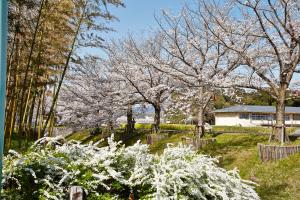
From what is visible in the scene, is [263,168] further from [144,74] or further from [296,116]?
[296,116]

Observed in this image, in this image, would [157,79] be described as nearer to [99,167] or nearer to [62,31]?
[62,31]

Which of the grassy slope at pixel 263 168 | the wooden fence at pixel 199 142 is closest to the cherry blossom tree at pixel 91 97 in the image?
the wooden fence at pixel 199 142

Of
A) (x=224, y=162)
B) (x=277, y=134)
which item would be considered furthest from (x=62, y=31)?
(x=277, y=134)

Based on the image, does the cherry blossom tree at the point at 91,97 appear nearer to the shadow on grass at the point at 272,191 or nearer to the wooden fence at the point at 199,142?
the wooden fence at the point at 199,142

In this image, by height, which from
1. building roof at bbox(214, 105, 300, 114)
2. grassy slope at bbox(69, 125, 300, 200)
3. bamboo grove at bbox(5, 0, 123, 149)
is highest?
bamboo grove at bbox(5, 0, 123, 149)

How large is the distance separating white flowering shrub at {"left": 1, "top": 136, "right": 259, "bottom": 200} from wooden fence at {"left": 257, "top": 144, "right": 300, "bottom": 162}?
716 cm

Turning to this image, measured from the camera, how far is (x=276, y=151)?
10.3 meters

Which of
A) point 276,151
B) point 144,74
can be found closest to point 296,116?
point 144,74

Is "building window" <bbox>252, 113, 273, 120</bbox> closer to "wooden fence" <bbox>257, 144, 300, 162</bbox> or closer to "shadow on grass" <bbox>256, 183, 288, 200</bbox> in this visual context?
"wooden fence" <bbox>257, 144, 300, 162</bbox>

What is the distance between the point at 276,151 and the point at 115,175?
7.96 metres

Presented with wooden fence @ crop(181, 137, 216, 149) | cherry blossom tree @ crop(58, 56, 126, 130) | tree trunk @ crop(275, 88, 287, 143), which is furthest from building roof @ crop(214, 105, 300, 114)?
tree trunk @ crop(275, 88, 287, 143)

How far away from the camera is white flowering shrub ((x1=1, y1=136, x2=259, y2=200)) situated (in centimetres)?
306

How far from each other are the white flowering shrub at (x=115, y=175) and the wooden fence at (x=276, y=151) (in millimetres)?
7158

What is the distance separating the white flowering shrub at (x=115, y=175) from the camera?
306 cm
